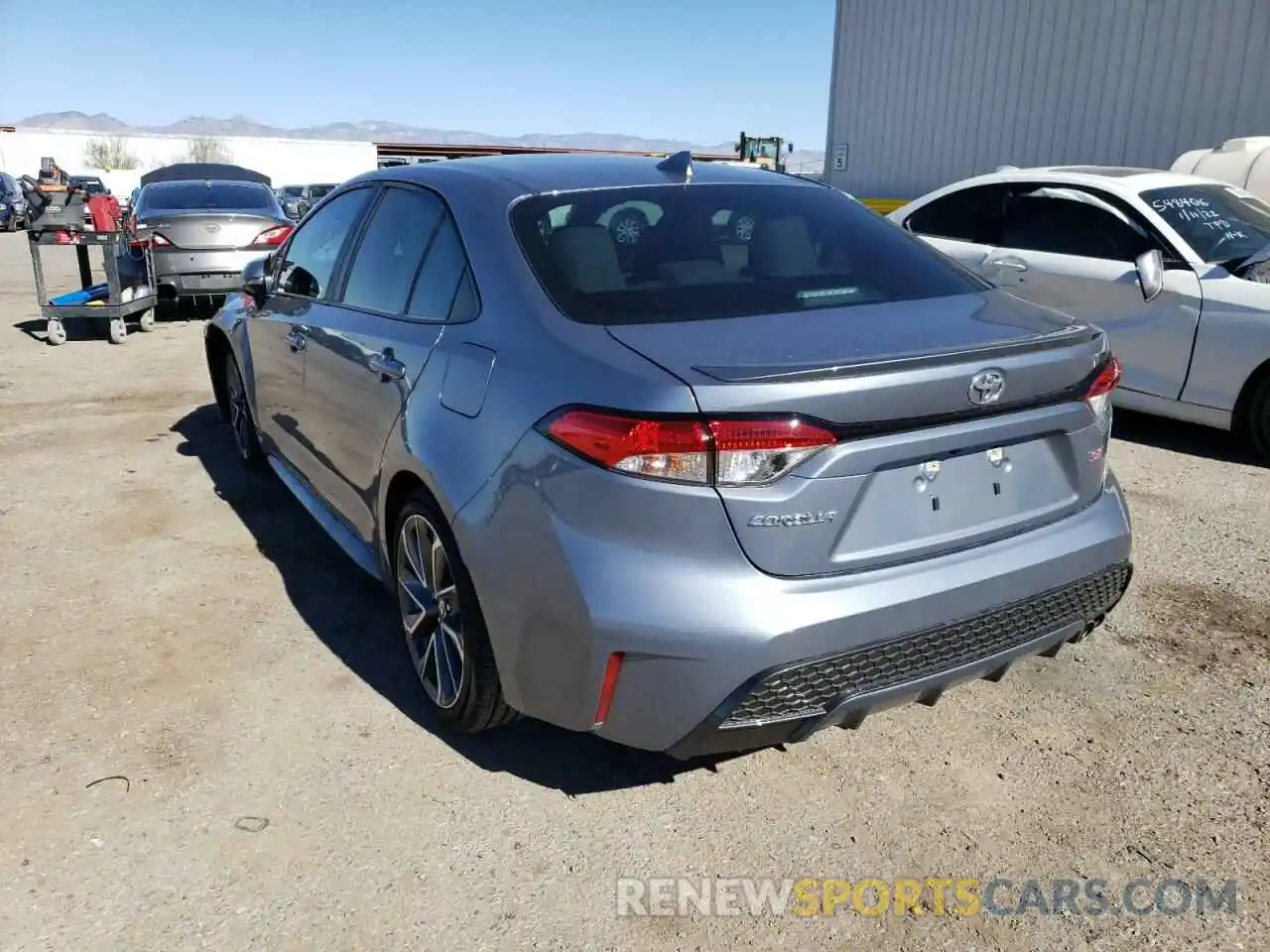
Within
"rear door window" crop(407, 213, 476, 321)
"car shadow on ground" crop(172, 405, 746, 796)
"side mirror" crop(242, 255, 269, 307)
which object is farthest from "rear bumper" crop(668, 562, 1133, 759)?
"side mirror" crop(242, 255, 269, 307)

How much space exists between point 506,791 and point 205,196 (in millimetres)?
10772

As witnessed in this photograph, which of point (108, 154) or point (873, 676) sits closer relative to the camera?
point (873, 676)

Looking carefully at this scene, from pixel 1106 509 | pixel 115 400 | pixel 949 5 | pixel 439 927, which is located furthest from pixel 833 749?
pixel 949 5

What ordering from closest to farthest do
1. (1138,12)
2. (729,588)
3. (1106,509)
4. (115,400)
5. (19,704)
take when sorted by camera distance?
(729,588) < (1106,509) < (19,704) < (115,400) < (1138,12)

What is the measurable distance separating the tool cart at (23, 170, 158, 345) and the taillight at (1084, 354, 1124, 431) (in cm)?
919

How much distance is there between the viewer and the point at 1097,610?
2.66 meters

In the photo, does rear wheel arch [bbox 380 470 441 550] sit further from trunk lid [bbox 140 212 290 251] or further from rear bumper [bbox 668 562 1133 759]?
trunk lid [bbox 140 212 290 251]

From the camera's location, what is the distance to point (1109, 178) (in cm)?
629

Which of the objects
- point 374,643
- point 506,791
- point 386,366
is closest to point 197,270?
point 374,643

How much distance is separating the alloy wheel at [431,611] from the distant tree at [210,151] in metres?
75.8

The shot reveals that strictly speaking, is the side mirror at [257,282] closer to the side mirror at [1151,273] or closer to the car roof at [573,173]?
the car roof at [573,173]

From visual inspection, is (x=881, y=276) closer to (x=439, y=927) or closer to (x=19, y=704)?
(x=439, y=927)

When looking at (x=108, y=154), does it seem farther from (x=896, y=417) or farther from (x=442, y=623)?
(x=896, y=417)

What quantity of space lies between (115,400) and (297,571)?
13.6 ft
